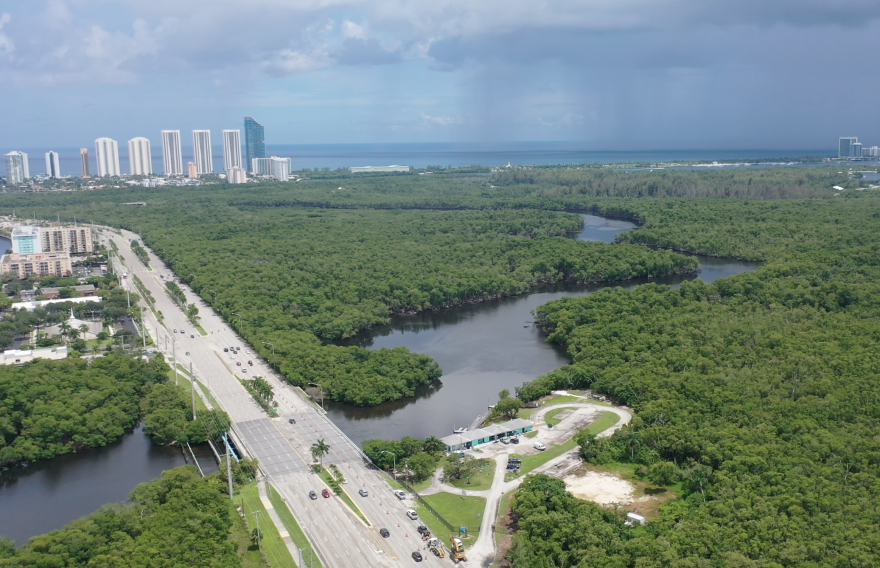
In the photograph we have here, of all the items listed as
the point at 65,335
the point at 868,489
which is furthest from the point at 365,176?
the point at 868,489

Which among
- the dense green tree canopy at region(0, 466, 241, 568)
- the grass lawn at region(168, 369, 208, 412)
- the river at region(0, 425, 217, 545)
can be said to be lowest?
the river at region(0, 425, 217, 545)

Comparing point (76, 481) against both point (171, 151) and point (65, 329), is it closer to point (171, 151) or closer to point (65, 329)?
point (65, 329)

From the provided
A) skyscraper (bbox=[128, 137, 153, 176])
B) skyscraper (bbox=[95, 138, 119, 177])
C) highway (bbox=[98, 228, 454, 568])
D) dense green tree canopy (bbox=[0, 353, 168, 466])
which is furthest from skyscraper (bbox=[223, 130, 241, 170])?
dense green tree canopy (bbox=[0, 353, 168, 466])

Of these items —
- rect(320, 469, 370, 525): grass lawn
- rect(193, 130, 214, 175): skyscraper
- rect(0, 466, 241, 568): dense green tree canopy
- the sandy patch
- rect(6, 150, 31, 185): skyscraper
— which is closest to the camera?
rect(0, 466, 241, 568): dense green tree canopy

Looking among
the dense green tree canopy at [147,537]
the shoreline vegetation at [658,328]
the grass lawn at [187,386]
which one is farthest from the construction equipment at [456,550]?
the grass lawn at [187,386]

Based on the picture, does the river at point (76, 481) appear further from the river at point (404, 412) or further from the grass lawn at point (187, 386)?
the grass lawn at point (187, 386)

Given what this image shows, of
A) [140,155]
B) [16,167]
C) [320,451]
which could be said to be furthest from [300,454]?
[140,155]

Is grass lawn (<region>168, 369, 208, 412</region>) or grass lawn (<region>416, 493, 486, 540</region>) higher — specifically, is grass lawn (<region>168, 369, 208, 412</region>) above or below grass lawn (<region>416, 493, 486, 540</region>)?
above

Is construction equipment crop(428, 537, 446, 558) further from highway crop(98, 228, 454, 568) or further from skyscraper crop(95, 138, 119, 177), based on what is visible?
skyscraper crop(95, 138, 119, 177)
